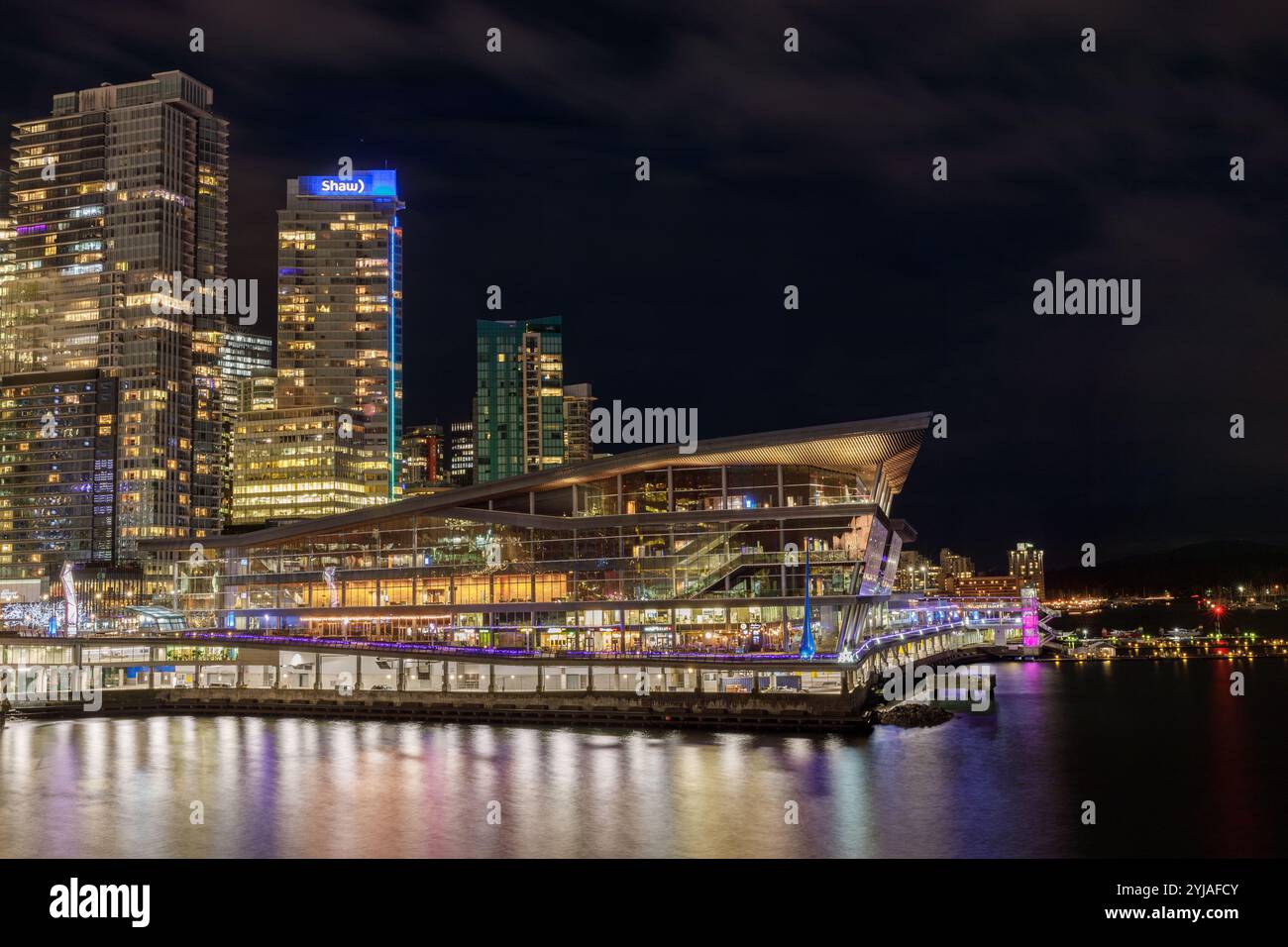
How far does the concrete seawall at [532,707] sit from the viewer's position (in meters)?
76.7

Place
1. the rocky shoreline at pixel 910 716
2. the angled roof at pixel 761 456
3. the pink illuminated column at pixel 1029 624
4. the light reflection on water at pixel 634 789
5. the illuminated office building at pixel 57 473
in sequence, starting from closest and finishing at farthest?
the light reflection on water at pixel 634 789
the rocky shoreline at pixel 910 716
the angled roof at pixel 761 456
the pink illuminated column at pixel 1029 624
the illuminated office building at pixel 57 473

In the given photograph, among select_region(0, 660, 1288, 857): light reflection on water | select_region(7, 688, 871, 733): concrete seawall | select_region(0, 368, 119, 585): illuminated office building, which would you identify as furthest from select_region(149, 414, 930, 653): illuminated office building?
select_region(0, 368, 119, 585): illuminated office building

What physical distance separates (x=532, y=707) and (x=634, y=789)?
91.4 feet

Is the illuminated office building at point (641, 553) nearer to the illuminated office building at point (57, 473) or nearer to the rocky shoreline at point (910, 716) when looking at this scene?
the rocky shoreline at point (910, 716)

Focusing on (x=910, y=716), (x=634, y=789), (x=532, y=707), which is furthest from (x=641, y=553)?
(x=634, y=789)

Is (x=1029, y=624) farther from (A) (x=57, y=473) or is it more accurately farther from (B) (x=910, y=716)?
(A) (x=57, y=473)

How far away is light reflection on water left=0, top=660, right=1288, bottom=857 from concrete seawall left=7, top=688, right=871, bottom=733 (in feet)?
8.13

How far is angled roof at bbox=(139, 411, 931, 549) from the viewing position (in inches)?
3396

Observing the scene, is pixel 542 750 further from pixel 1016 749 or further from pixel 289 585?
pixel 289 585

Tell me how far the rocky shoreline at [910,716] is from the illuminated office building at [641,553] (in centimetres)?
663

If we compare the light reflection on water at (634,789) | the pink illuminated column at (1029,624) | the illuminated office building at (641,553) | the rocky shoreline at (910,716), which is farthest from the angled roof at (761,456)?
the pink illuminated column at (1029,624)
